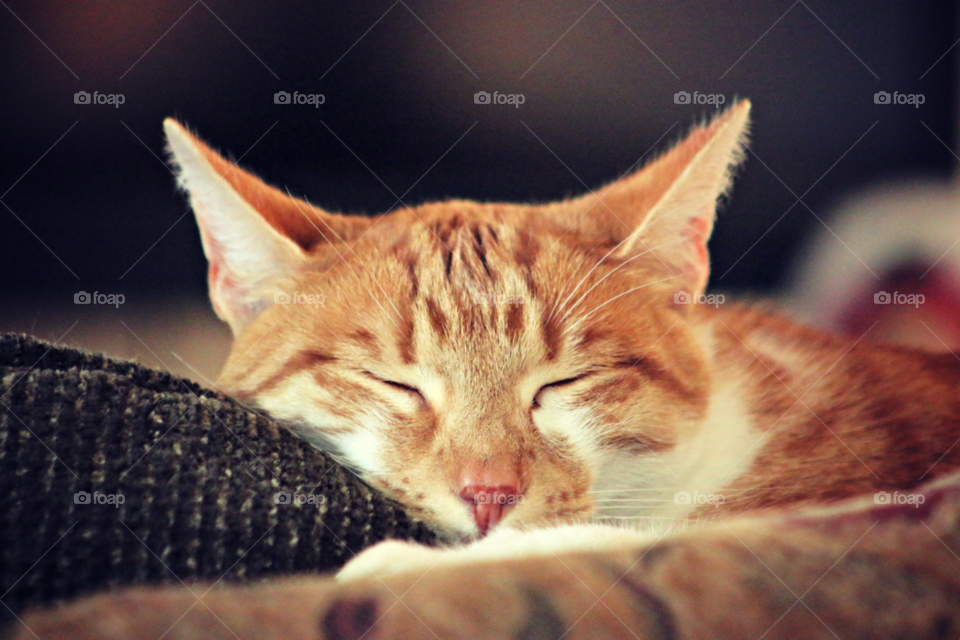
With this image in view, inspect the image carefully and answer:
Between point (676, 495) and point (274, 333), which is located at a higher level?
point (274, 333)

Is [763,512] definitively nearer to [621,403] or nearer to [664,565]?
[621,403]

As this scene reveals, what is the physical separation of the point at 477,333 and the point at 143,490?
435 millimetres

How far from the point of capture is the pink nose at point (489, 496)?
0.75 metres

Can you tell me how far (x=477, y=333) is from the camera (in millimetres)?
881

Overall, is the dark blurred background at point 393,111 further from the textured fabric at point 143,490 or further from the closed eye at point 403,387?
the textured fabric at point 143,490

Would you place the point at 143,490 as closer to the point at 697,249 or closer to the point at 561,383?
the point at 561,383

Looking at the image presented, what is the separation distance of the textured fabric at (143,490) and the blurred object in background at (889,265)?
1248 mm

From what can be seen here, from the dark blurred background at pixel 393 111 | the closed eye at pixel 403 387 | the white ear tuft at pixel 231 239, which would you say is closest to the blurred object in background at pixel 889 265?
the dark blurred background at pixel 393 111

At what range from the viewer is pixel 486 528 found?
0.76 metres

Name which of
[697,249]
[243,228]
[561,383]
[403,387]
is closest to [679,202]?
[697,249]

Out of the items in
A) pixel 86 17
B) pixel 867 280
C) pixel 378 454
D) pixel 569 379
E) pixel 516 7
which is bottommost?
pixel 378 454

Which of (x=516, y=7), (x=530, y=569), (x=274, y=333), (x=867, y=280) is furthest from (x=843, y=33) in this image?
(x=530, y=569)

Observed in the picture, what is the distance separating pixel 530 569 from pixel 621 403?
18.1 inches

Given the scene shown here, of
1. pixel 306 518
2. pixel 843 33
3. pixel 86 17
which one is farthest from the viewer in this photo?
pixel 843 33
